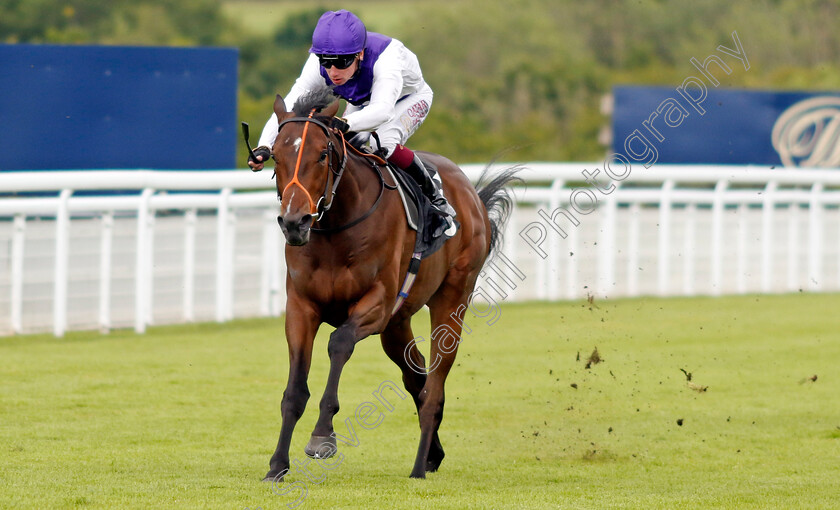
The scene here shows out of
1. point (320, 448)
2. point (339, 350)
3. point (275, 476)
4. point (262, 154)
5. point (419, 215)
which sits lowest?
point (275, 476)

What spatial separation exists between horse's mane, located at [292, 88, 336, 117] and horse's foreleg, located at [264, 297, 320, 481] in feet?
2.35

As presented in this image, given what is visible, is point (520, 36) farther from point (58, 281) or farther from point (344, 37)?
point (344, 37)

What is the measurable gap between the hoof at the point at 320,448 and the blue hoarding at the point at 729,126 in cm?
1032

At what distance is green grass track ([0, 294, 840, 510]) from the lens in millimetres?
4715

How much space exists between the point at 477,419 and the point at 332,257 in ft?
7.30

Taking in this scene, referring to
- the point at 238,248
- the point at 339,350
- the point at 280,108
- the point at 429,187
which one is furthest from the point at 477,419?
the point at 238,248

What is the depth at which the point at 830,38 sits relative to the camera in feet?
104

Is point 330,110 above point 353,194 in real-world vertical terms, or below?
above

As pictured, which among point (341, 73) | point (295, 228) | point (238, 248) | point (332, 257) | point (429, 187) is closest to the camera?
point (295, 228)

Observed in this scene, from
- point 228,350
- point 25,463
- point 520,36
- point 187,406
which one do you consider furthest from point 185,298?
point 520,36

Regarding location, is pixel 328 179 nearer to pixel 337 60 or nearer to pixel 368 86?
pixel 337 60

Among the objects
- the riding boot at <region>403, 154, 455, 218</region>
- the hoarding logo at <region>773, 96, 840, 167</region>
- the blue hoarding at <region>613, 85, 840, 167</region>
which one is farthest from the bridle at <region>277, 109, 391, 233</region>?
the hoarding logo at <region>773, 96, 840, 167</region>

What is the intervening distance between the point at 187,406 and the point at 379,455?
1394 millimetres

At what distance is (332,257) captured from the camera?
189 inches
